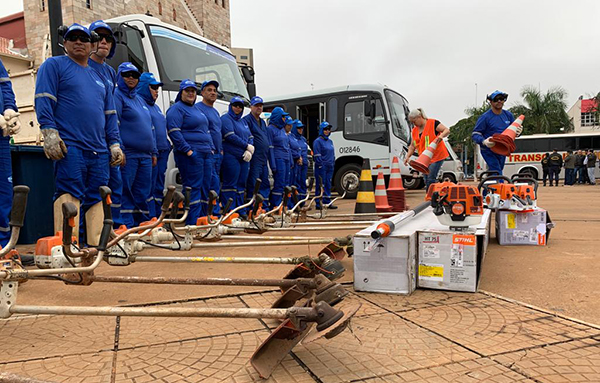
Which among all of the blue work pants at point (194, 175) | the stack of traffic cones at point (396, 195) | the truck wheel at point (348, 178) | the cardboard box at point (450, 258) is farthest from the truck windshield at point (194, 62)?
the cardboard box at point (450, 258)

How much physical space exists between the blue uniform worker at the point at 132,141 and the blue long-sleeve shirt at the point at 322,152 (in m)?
5.14

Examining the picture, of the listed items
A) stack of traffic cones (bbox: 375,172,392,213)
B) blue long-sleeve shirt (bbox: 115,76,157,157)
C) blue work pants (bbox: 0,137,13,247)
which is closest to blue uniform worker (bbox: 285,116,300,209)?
stack of traffic cones (bbox: 375,172,392,213)

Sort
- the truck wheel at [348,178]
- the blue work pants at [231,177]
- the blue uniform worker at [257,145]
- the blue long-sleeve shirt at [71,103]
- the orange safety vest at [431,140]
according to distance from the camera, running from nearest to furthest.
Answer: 1. the blue long-sleeve shirt at [71,103]
2. the orange safety vest at [431,140]
3. the blue work pants at [231,177]
4. the blue uniform worker at [257,145]
5. the truck wheel at [348,178]

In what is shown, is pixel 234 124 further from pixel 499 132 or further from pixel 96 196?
pixel 499 132

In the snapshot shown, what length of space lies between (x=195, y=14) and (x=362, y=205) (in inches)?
1136

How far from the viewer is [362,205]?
7160 millimetres

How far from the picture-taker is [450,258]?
8.76 ft

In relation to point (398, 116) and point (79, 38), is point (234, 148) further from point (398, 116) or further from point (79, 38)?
point (398, 116)

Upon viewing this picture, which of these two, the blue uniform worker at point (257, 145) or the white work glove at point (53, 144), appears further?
the blue uniform worker at point (257, 145)

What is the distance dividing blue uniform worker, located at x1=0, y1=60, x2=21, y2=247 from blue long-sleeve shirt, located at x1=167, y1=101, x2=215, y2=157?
1.95 m

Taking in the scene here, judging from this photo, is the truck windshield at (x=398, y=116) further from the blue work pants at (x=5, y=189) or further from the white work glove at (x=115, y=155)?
the blue work pants at (x=5, y=189)

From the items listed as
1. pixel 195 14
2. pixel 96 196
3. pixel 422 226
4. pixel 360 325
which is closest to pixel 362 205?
pixel 422 226

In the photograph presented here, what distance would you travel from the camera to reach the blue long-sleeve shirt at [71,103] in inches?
130

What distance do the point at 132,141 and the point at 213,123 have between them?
→ 5.03ft
